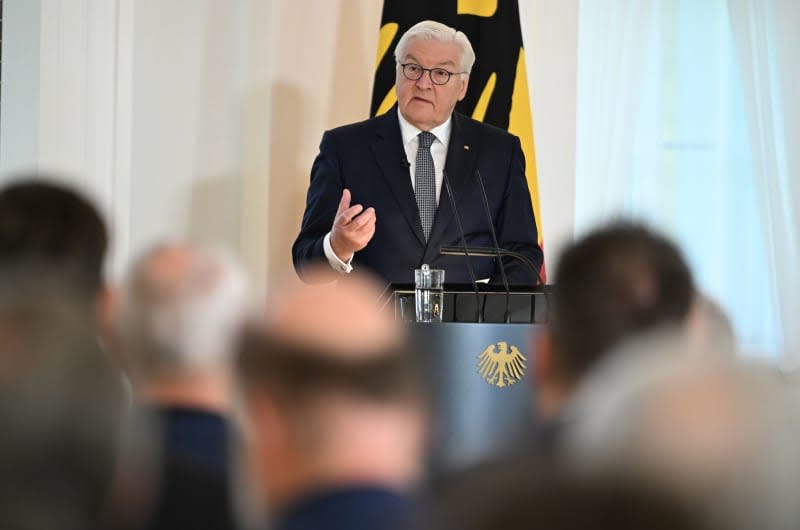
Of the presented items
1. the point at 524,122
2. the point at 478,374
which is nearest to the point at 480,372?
the point at 478,374

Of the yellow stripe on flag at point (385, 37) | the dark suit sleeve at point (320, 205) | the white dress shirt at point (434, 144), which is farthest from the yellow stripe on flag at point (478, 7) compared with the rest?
the dark suit sleeve at point (320, 205)

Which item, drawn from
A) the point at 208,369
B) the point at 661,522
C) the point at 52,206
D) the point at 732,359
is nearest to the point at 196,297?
the point at 208,369

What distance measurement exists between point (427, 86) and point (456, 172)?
1.33 ft

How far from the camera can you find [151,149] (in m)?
6.68

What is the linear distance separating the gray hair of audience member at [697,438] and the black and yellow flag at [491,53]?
5.69 m

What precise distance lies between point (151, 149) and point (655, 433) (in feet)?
20.1

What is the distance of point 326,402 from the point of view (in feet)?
3.60

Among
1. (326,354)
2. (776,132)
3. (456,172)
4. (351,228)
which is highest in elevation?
(776,132)

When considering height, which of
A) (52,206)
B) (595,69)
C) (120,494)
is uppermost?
(595,69)

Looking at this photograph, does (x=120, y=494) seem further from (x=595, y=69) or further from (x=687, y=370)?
(x=595, y=69)

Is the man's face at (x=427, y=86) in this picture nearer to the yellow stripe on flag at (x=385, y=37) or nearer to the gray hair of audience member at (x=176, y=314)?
the yellow stripe on flag at (x=385, y=37)

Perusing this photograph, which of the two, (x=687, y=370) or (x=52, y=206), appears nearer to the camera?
(x=687, y=370)

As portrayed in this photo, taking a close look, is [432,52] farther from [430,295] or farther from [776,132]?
[776,132]

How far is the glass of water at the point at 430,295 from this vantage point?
390cm
